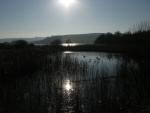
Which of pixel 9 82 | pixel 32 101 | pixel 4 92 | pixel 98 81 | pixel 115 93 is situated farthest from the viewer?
pixel 9 82

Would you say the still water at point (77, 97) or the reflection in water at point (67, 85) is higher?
the still water at point (77, 97)

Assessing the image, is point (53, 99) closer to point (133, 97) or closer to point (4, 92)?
point (4, 92)

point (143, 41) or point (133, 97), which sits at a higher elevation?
point (143, 41)

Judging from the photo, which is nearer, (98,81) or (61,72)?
(98,81)

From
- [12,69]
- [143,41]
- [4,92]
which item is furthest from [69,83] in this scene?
[143,41]

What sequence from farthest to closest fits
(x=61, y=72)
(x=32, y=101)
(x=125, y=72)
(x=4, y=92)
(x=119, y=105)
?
(x=61, y=72) → (x=125, y=72) → (x=4, y=92) → (x=32, y=101) → (x=119, y=105)

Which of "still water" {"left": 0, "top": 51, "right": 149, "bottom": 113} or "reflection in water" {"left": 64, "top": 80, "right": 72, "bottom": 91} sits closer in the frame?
"still water" {"left": 0, "top": 51, "right": 149, "bottom": 113}

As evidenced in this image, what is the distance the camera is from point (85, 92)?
23.6 feet

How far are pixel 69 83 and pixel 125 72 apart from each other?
3746mm

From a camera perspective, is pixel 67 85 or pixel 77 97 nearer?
pixel 77 97

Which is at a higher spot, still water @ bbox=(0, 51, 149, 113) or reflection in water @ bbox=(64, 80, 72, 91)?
still water @ bbox=(0, 51, 149, 113)

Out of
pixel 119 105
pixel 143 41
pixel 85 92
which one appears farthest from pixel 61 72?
pixel 143 41

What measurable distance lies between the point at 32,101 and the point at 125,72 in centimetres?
626

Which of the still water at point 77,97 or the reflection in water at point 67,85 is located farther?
the reflection in water at point 67,85
